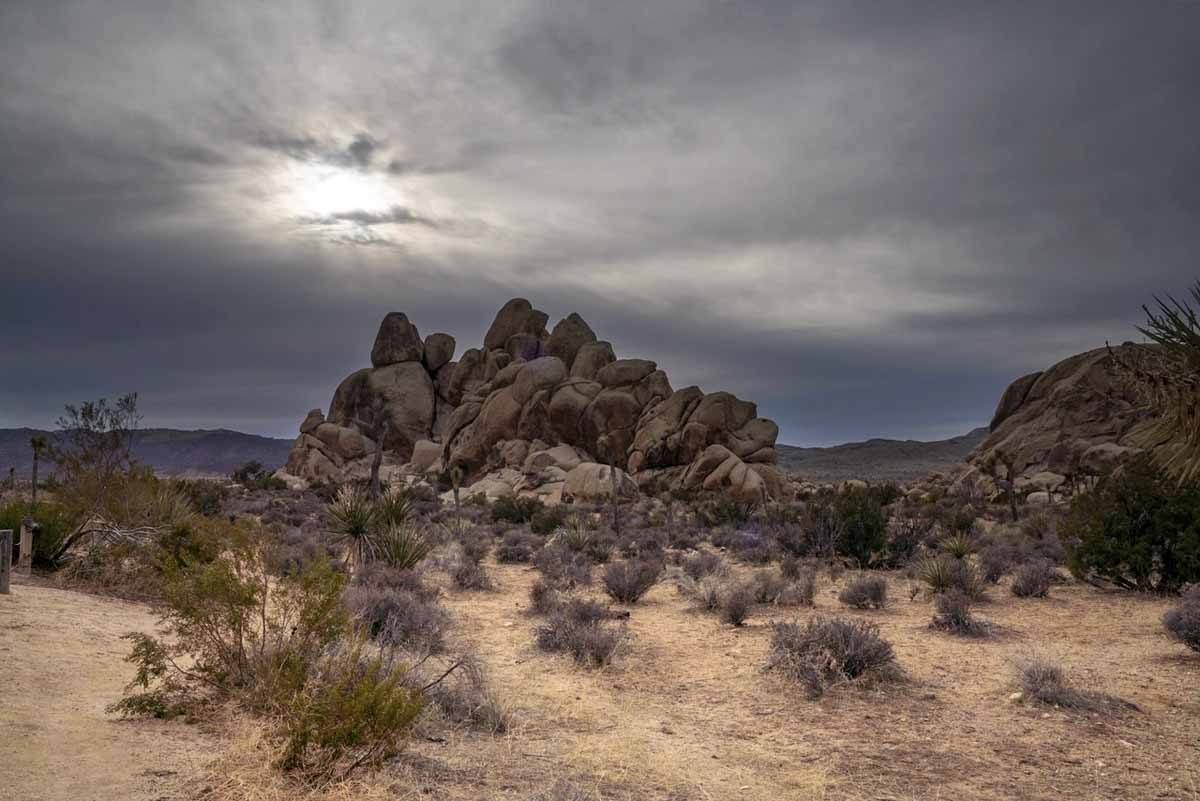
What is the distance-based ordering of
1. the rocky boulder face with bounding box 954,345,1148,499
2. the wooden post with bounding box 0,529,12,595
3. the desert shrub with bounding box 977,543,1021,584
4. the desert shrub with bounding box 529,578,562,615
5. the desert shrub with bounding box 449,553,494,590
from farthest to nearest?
1. the rocky boulder face with bounding box 954,345,1148,499
2. the desert shrub with bounding box 449,553,494,590
3. the desert shrub with bounding box 977,543,1021,584
4. the desert shrub with bounding box 529,578,562,615
5. the wooden post with bounding box 0,529,12,595

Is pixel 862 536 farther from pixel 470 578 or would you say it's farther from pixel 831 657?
pixel 831 657

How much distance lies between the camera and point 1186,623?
35.2ft

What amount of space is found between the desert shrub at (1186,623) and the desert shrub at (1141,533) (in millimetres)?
4641

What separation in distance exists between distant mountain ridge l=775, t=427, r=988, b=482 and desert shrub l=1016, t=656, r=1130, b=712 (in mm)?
119554

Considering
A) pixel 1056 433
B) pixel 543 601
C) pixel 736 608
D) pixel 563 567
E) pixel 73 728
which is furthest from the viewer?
pixel 1056 433

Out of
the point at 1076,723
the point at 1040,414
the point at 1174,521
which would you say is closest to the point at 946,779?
the point at 1076,723

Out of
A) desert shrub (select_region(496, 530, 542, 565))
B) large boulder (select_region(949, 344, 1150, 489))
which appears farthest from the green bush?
large boulder (select_region(949, 344, 1150, 489))

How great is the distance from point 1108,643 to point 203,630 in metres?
11.9

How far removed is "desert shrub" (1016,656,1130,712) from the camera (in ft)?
28.5

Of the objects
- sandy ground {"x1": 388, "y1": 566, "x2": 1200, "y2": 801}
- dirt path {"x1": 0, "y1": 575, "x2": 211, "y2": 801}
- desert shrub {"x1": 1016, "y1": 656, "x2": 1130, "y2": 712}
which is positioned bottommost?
sandy ground {"x1": 388, "y1": 566, "x2": 1200, "y2": 801}

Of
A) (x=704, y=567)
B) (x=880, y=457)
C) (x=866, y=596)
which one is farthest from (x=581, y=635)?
(x=880, y=457)

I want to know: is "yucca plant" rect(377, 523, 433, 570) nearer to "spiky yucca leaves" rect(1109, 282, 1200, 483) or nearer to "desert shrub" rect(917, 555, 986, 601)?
"desert shrub" rect(917, 555, 986, 601)

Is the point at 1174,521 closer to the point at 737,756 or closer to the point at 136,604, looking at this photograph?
the point at 737,756

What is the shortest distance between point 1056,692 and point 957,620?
13.0 feet
